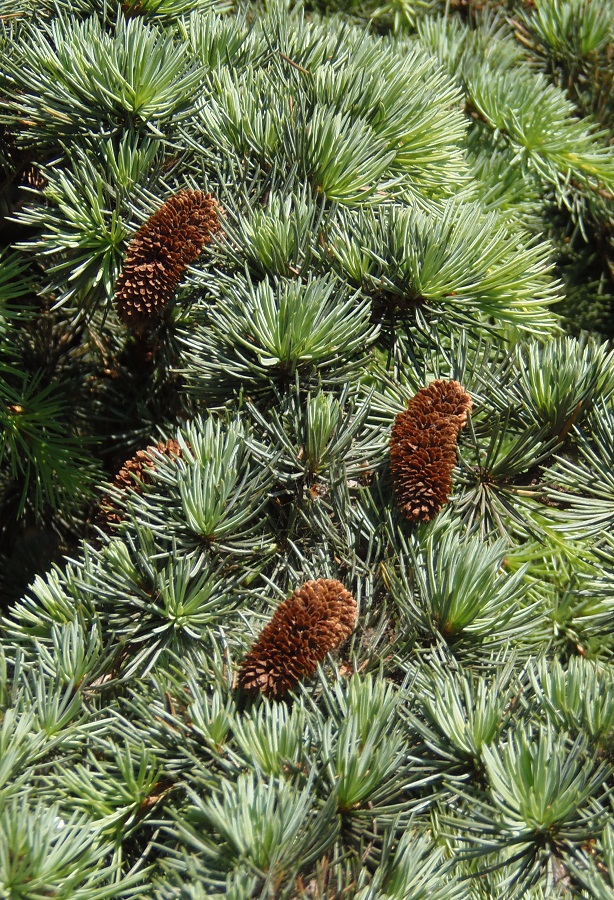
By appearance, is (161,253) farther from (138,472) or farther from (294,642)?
(294,642)

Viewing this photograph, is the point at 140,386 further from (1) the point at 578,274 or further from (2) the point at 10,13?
(1) the point at 578,274

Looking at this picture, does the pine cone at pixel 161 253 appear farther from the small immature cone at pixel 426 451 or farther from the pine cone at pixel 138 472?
the small immature cone at pixel 426 451

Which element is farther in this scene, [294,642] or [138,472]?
[138,472]

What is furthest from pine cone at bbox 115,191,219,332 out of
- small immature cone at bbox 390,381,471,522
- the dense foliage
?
small immature cone at bbox 390,381,471,522

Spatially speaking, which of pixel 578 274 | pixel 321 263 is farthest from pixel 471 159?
pixel 321 263

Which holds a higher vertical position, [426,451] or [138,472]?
[426,451]

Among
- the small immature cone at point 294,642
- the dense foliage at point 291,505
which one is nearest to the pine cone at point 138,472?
the dense foliage at point 291,505

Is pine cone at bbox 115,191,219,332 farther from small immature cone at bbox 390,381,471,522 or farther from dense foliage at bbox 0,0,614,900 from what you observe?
small immature cone at bbox 390,381,471,522

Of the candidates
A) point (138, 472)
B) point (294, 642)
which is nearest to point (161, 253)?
point (138, 472)

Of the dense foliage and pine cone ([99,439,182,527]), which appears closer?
the dense foliage
